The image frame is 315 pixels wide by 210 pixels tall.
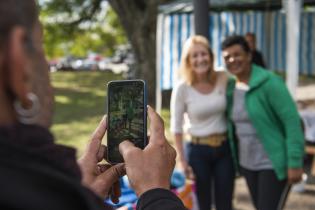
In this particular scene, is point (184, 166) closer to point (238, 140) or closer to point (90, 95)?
point (238, 140)

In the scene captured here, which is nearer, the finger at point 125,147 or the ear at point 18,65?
the ear at point 18,65

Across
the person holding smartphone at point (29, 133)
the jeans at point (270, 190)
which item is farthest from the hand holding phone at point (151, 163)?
the jeans at point (270, 190)

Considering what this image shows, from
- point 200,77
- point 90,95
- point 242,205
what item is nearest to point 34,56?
point 200,77

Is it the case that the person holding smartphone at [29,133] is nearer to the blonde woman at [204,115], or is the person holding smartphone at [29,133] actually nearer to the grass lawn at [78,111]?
the blonde woman at [204,115]

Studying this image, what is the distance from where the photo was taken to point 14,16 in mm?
756

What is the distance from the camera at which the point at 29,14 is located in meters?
0.80

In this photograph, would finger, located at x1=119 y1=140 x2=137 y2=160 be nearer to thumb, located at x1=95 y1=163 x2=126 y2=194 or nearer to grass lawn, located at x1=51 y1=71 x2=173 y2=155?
thumb, located at x1=95 y1=163 x2=126 y2=194

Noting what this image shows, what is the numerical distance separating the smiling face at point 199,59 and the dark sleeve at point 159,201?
2.79m

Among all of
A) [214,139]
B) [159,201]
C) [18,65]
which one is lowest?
[214,139]

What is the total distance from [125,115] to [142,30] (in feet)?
40.0

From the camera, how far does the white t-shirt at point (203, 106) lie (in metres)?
3.84

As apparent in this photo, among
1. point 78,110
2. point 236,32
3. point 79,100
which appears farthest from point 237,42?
point 79,100

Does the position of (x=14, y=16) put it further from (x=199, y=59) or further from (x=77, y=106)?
(x=77, y=106)

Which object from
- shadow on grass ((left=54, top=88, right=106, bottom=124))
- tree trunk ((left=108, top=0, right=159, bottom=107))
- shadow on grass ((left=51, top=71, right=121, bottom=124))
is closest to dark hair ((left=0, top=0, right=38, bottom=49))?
shadow on grass ((left=51, top=71, right=121, bottom=124))
